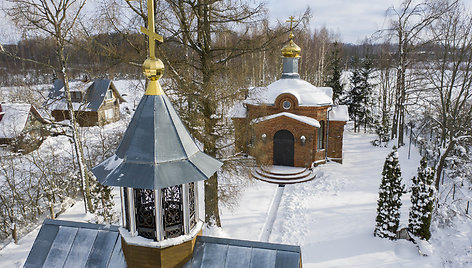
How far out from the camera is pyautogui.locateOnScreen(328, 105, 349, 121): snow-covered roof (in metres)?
17.4

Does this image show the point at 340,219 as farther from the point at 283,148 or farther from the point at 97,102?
the point at 97,102

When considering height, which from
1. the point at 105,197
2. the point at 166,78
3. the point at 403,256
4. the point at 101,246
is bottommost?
the point at 403,256

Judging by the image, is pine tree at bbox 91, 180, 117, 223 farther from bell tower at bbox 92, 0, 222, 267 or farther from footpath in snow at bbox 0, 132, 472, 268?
bell tower at bbox 92, 0, 222, 267

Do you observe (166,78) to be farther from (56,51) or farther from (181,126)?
(181,126)

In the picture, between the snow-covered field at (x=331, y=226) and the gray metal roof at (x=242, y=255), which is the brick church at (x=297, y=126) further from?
the gray metal roof at (x=242, y=255)

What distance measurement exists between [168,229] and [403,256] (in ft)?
24.4

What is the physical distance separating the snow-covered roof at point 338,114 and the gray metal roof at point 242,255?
47.2ft

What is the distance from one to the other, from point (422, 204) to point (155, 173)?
8.18m

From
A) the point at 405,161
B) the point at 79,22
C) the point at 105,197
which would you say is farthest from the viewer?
the point at 405,161

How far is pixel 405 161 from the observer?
57.2ft

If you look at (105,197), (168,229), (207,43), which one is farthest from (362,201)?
(168,229)

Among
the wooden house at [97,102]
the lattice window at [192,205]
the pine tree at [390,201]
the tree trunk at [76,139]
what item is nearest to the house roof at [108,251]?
the lattice window at [192,205]

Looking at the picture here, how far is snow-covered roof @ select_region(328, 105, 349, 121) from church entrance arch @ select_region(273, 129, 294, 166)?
2.85 meters

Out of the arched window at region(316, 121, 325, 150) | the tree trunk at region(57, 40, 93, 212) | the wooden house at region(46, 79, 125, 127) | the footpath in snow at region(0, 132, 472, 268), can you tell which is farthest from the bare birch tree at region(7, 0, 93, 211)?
the wooden house at region(46, 79, 125, 127)
